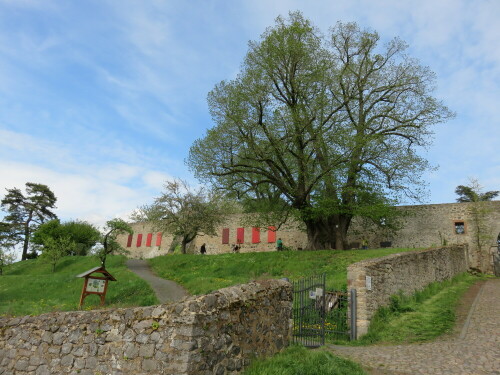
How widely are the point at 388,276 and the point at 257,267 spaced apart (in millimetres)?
9044

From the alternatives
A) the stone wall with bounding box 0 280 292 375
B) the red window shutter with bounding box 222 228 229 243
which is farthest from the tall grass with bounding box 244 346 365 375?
the red window shutter with bounding box 222 228 229 243

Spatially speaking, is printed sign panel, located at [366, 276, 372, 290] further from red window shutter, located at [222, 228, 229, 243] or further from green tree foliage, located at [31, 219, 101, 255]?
green tree foliage, located at [31, 219, 101, 255]

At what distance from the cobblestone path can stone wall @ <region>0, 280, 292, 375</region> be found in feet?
5.94

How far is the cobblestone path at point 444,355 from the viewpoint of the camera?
20.2 ft

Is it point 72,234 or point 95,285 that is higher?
point 72,234

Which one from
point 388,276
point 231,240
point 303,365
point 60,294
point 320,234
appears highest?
point 320,234

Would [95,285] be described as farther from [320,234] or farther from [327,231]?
[327,231]

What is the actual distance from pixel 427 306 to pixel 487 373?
5.68 meters

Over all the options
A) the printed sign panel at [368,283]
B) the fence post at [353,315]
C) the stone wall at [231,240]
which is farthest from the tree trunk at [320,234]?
the fence post at [353,315]

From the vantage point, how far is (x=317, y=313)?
8.59 meters

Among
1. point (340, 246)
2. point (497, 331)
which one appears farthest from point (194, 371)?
point (340, 246)

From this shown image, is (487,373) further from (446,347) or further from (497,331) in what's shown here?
(497,331)

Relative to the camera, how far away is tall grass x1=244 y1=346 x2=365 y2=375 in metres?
5.34

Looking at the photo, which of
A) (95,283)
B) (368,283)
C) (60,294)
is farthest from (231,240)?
(368,283)
